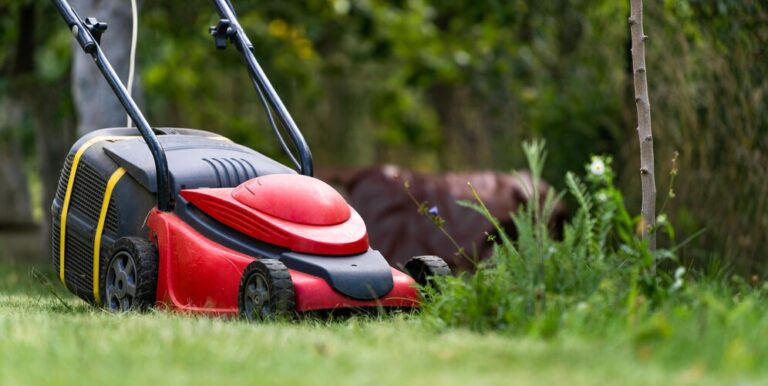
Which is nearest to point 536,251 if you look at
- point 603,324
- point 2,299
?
point 603,324

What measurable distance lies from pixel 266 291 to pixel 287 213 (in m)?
0.35

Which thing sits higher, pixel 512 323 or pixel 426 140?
pixel 512 323

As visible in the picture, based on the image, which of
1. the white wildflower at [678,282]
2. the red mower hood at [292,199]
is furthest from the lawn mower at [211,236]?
the white wildflower at [678,282]

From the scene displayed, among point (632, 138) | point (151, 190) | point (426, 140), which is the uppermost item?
point (151, 190)

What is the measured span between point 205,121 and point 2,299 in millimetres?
10326

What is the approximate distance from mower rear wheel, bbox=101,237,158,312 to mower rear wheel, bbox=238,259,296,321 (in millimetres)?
399

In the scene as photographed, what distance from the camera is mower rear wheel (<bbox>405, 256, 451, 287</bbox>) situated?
4523 millimetres

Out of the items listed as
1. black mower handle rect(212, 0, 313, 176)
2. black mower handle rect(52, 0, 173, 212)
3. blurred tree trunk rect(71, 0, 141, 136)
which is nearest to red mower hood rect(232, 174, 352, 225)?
black mower handle rect(52, 0, 173, 212)

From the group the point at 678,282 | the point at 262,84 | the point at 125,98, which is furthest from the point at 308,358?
the point at 262,84

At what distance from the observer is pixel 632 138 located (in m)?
7.60

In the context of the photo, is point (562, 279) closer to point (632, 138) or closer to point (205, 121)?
point (632, 138)

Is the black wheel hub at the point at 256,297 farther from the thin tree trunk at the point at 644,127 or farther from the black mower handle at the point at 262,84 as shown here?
the thin tree trunk at the point at 644,127

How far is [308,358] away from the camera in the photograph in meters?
3.08

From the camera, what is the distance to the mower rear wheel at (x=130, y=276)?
14.4 feet
